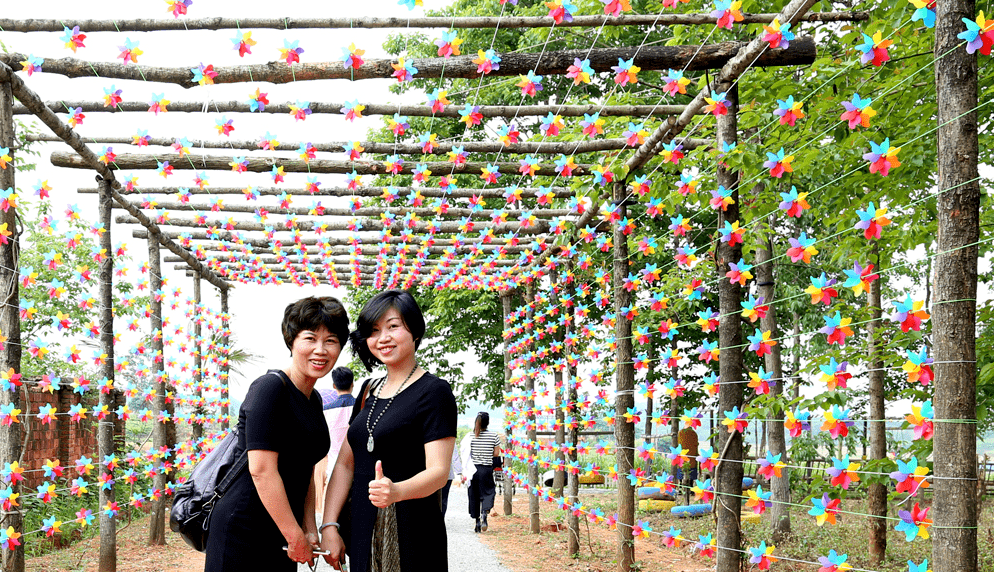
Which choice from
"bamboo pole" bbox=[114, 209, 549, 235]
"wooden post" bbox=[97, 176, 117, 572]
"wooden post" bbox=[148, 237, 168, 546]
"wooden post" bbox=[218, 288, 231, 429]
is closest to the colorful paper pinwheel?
"bamboo pole" bbox=[114, 209, 549, 235]

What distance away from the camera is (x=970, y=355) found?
2.71m

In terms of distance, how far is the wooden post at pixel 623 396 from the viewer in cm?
658

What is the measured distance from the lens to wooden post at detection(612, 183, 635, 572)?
6.58 meters

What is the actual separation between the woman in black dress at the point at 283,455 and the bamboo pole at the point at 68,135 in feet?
11.2

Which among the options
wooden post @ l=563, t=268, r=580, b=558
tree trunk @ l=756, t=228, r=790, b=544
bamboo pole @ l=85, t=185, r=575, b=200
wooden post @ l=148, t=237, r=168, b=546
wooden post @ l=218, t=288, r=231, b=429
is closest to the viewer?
bamboo pole @ l=85, t=185, r=575, b=200

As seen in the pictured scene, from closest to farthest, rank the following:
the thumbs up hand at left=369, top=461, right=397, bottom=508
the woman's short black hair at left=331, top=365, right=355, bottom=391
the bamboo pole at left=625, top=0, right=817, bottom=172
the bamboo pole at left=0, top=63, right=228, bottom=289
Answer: the thumbs up hand at left=369, top=461, right=397, bottom=508
the bamboo pole at left=625, top=0, right=817, bottom=172
the bamboo pole at left=0, top=63, right=228, bottom=289
the woman's short black hair at left=331, top=365, right=355, bottom=391

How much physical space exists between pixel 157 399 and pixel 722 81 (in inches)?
303

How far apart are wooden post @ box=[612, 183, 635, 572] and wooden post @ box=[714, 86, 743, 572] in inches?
77.8

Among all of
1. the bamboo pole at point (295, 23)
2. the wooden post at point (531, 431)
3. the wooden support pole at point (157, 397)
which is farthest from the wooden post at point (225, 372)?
the bamboo pole at point (295, 23)

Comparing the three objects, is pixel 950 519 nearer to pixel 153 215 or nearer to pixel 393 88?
pixel 153 215

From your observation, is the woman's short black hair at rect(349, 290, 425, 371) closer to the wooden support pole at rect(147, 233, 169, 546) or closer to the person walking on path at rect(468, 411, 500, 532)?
the wooden support pole at rect(147, 233, 169, 546)

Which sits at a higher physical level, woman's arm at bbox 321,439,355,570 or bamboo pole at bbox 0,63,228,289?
bamboo pole at bbox 0,63,228,289

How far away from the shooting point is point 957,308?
2.71m

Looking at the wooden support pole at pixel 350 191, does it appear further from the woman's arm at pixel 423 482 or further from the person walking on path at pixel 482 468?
the woman's arm at pixel 423 482
